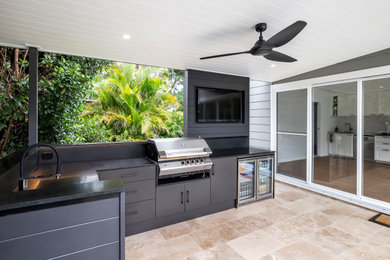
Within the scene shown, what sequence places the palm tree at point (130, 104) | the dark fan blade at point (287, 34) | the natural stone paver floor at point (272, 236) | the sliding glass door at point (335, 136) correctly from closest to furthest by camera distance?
the dark fan blade at point (287, 34), the natural stone paver floor at point (272, 236), the sliding glass door at point (335, 136), the palm tree at point (130, 104)

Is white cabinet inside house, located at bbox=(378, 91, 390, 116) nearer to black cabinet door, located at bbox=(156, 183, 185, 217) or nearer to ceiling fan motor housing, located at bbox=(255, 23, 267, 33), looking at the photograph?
ceiling fan motor housing, located at bbox=(255, 23, 267, 33)

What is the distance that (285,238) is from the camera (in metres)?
2.54

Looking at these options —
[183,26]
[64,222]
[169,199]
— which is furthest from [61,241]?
[183,26]

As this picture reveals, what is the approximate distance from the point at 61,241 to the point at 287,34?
240 centimetres

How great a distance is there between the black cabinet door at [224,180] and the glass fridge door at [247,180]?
18 cm

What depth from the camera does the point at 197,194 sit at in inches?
119

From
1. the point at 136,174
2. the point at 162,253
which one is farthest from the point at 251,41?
the point at 162,253

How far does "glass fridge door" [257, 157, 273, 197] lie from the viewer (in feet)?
12.1

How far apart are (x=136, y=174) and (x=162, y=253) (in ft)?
2.99

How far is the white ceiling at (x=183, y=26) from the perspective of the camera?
203 cm

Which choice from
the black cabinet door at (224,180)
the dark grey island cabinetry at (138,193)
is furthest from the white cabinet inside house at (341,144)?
the dark grey island cabinetry at (138,193)

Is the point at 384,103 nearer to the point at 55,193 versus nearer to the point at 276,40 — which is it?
the point at 276,40

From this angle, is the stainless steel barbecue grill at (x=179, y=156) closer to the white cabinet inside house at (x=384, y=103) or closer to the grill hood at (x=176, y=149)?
the grill hood at (x=176, y=149)

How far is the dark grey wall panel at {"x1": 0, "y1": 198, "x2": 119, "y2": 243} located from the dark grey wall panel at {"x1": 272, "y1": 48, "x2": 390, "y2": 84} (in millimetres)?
4018
